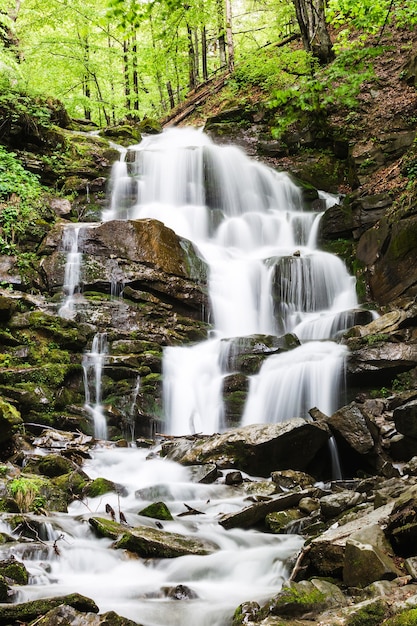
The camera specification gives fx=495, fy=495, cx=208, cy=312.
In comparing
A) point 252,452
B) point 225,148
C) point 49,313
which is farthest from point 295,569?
point 225,148

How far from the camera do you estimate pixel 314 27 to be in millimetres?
16578

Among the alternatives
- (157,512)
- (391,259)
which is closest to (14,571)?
(157,512)

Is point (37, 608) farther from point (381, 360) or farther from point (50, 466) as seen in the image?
point (381, 360)

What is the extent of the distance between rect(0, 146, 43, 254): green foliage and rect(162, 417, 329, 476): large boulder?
23.2 feet

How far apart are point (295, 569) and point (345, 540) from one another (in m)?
0.46

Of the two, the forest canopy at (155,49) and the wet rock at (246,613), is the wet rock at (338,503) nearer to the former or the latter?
the wet rock at (246,613)

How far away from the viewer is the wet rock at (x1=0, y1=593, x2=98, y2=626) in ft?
9.66

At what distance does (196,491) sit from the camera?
20.8 ft

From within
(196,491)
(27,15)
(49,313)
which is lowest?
(196,491)

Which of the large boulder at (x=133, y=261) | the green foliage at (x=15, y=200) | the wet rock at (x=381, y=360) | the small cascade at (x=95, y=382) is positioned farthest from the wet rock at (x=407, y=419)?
the green foliage at (x=15, y=200)

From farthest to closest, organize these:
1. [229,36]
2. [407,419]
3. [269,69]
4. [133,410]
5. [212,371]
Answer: [229,36], [269,69], [212,371], [133,410], [407,419]

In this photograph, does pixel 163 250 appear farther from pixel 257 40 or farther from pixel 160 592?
pixel 257 40

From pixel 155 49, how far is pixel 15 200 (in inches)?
490

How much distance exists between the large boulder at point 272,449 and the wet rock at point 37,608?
3.96 meters
